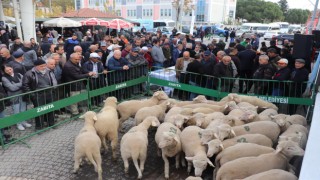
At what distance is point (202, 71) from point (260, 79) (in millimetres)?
1747

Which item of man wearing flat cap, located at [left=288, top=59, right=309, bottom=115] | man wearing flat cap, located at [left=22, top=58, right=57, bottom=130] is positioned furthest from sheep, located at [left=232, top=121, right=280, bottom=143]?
man wearing flat cap, located at [left=22, top=58, right=57, bottom=130]

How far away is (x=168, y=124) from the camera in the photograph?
245 inches

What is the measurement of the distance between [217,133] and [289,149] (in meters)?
1.31

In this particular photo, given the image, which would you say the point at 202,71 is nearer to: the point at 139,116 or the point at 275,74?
the point at 275,74

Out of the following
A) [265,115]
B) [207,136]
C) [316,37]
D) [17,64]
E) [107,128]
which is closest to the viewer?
[207,136]

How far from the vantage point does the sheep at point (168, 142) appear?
5309 millimetres

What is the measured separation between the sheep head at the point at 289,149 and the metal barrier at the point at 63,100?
5.48 metres

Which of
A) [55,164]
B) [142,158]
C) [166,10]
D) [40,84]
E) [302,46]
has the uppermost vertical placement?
[166,10]

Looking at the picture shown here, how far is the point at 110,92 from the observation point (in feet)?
30.4

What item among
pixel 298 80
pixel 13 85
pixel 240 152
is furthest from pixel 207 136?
pixel 13 85

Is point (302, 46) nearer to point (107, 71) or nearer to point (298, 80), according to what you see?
point (298, 80)

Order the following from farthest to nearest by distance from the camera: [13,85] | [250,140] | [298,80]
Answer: [298,80]
[13,85]
[250,140]

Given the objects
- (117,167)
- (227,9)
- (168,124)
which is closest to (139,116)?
(168,124)

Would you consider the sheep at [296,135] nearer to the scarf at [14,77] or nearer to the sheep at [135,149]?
the sheep at [135,149]
